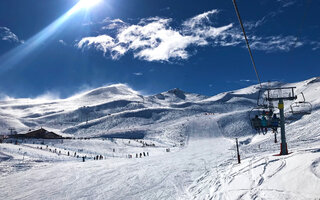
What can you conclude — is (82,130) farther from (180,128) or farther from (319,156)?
(319,156)

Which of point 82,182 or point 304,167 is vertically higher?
point 304,167

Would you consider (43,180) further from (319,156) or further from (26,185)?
(319,156)

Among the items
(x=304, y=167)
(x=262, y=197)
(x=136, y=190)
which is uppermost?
(x=304, y=167)

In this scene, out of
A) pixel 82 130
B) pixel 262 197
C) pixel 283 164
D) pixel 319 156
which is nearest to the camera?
pixel 262 197

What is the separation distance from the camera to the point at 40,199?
42.5 feet

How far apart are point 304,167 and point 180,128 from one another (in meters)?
81.3

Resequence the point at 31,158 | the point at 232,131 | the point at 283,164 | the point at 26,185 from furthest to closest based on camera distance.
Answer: the point at 232,131, the point at 31,158, the point at 26,185, the point at 283,164

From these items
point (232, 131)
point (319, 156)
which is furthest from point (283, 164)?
point (232, 131)

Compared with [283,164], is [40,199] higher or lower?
lower

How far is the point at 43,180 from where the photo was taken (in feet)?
58.8

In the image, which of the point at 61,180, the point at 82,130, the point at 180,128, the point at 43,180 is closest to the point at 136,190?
the point at 61,180

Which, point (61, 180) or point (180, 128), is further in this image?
point (180, 128)

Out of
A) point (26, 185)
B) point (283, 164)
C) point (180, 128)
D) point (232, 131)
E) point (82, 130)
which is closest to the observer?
point (283, 164)

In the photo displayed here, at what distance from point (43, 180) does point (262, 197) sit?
15.7 meters
